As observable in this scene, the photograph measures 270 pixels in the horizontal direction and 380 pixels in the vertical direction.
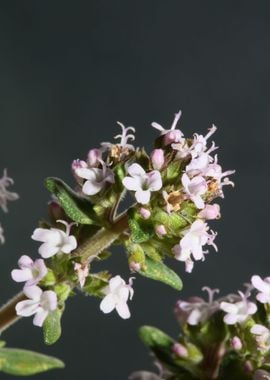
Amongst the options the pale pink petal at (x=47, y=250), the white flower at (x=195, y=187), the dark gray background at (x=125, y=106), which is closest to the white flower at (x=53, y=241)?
the pale pink petal at (x=47, y=250)

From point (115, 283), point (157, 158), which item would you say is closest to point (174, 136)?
point (157, 158)

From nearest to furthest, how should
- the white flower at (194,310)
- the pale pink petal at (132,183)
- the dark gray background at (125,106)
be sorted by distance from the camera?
1. the pale pink petal at (132,183)
2. the white flower at (194,310)
3. the dark gray background at (125,106)

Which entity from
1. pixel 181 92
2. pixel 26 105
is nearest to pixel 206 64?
pixel 181 92

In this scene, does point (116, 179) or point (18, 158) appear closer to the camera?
point (116, 179)

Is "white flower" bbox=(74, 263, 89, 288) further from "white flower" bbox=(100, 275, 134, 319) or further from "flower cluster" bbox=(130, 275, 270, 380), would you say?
"flower cluster" bbox=(130, 275, 270, 380)

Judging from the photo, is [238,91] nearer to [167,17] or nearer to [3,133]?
[167,17]

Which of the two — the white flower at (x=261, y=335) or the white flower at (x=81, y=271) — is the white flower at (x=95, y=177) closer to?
the white flower at (x=81, y=271)
